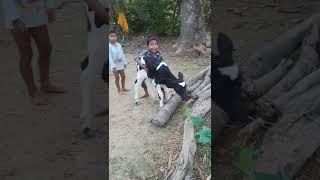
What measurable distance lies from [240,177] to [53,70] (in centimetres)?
76

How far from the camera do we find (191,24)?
2141mm

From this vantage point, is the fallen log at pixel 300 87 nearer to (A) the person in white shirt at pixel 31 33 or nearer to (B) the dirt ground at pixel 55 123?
(B) the dirt ground at pixel 55 123

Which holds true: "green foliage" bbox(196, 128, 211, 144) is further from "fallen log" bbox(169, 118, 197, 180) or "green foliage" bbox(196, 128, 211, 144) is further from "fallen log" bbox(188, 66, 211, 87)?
"fallen log" bbox(188, 66, 211, 87)

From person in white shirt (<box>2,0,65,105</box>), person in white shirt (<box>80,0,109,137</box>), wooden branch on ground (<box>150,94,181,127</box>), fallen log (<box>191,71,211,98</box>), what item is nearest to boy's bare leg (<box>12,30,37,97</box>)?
person in white shirt (<box>2,0,65,105</box>)

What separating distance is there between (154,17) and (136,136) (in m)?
0.57

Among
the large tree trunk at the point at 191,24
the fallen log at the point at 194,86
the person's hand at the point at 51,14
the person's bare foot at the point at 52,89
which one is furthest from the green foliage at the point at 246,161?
the person's hand at the point at 51,14

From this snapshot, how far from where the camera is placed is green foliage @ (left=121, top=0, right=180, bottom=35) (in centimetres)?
215

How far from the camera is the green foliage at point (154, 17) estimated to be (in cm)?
215

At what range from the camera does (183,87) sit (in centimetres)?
210

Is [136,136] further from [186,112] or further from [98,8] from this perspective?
[98,8]

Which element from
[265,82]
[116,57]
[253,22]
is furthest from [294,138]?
[116,57]

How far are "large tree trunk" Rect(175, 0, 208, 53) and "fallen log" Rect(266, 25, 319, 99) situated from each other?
17.3 inches

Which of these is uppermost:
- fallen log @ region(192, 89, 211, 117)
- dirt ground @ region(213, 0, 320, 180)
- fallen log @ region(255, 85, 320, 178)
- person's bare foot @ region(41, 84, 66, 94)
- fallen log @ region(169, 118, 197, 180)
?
dirt ground @ region(213, 0, 320, 180)

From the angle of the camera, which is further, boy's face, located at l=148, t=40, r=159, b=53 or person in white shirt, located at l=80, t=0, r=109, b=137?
boy's face, located at l=148, t=40, r=159, b=53
